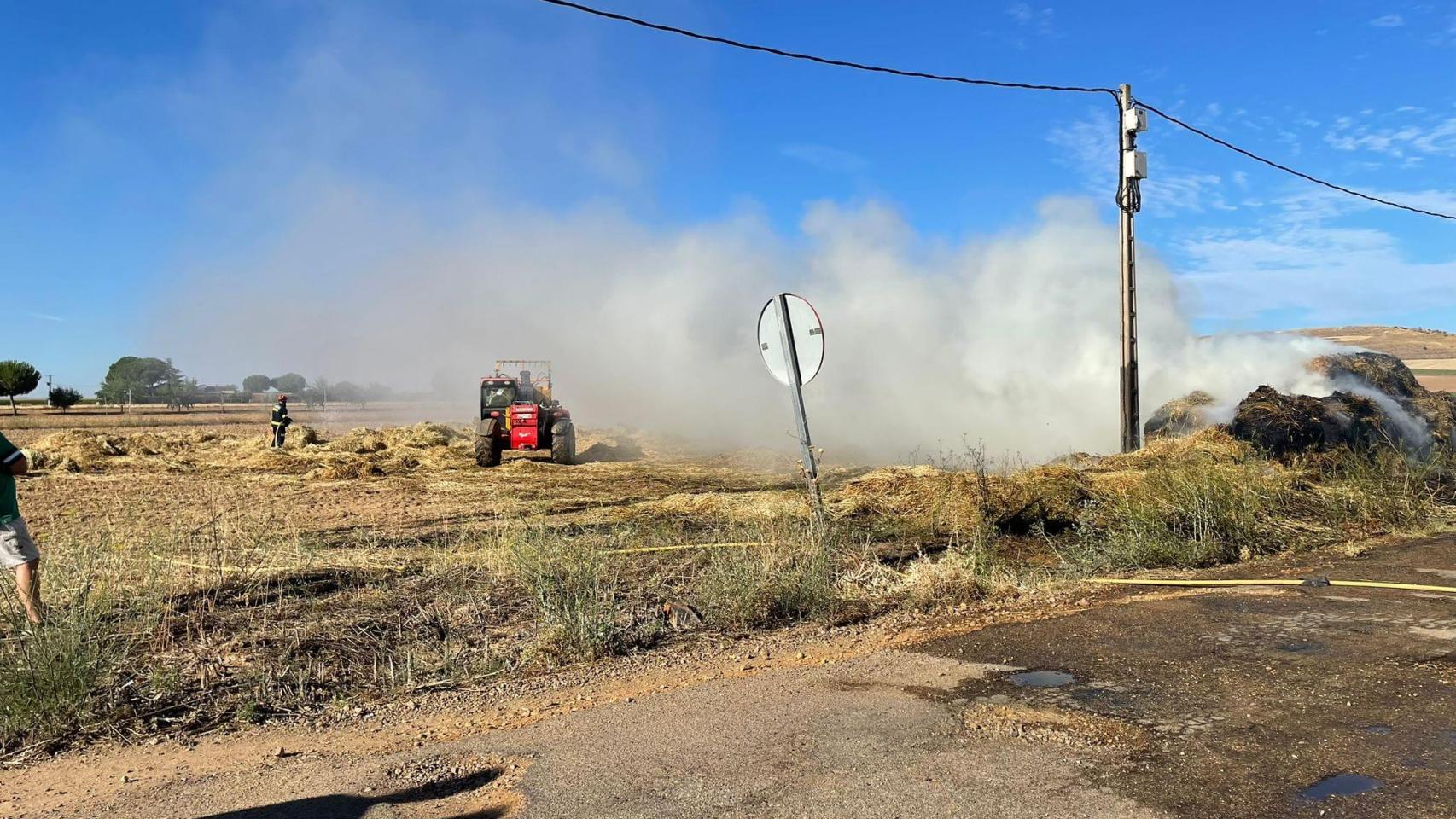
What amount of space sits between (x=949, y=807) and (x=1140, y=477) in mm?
8418

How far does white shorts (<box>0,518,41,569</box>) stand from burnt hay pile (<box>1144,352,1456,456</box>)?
14.2m

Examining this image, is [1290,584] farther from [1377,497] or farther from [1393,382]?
[1393,382]

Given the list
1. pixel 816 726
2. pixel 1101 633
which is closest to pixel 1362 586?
pixel 1101 633

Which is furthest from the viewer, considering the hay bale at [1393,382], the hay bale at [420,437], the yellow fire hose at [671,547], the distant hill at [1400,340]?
the distant hill at [1400,340]

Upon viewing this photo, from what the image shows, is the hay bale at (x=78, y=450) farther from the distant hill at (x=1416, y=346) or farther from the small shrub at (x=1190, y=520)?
the distant hill at (x=1416, y=346)

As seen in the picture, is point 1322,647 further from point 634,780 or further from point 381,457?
point 381,457

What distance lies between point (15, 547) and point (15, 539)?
58 millimetres

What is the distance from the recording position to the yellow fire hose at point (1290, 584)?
7277 mm

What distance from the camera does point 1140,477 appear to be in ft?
36.7

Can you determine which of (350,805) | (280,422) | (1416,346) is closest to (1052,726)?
(350,805)

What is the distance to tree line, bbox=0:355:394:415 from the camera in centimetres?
7262

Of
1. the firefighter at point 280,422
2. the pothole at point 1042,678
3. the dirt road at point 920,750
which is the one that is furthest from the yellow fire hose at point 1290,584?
the firefighter at point 280,422

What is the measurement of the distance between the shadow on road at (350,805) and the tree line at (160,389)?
217 feet

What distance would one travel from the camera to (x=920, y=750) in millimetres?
4367
